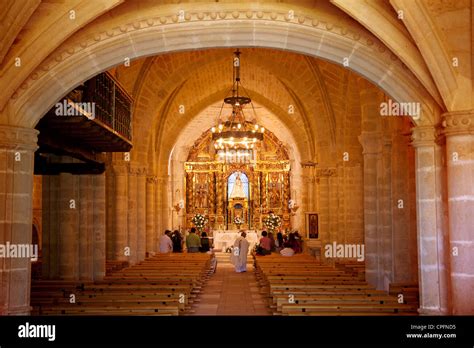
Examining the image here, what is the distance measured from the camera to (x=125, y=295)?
10422 mm

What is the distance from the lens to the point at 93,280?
1483cm

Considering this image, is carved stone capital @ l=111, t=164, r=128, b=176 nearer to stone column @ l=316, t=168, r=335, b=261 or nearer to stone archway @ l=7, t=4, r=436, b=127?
stone column @ l=316, t=168, r=335, b=261

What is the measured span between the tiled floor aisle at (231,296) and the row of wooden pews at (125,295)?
0.42 metres

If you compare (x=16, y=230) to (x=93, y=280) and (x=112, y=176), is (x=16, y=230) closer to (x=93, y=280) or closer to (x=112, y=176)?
(x=93, y=280)

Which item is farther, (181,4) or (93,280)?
(93,280)

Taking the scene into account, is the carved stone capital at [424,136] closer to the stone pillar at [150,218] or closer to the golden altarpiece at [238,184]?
the stone pillar at [150,218]

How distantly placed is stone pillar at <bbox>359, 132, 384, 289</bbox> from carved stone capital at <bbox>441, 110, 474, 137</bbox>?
206 inches

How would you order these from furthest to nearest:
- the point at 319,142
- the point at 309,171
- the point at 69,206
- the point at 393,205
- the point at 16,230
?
the point at 309,171 → the point at 319,142 → the point at 69,206 → the point at 393,205 → the point at 16,230

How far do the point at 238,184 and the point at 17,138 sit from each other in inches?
1144

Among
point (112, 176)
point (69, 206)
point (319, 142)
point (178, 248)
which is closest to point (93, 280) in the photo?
point (69, 206)

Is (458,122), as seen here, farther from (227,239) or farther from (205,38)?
(227,239)

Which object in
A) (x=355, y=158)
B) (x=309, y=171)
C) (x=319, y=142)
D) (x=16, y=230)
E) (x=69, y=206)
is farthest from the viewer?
(x=309, y=171)

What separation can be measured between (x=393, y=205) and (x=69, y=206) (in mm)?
7148

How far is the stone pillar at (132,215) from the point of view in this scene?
63.3ft
